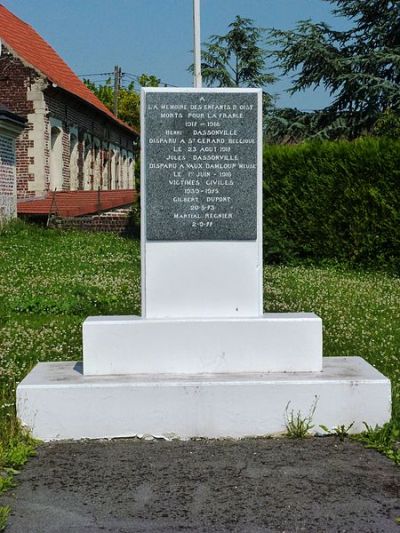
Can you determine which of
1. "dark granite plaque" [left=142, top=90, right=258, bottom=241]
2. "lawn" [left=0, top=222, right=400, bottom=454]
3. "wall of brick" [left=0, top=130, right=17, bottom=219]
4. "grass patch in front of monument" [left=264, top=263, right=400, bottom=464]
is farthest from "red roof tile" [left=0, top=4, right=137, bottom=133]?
"dark granite plaque" [left=142, top=90, right=258, bottom=241]

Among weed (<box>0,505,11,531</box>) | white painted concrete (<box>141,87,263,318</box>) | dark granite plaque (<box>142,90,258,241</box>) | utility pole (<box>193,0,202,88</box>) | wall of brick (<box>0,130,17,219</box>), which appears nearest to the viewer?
weed (<box>0,505,11,531</box>)

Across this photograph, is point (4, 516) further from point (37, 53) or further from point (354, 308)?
point (37, 53)

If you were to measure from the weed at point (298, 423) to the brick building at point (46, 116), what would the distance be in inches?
959

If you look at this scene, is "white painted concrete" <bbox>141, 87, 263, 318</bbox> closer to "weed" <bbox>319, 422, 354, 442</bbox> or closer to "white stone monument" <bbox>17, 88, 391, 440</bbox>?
"white stone monument" <bbox>17, 88, 391, 440</bbox>

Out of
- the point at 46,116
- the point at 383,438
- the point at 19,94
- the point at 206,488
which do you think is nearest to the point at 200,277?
the point at 383,438

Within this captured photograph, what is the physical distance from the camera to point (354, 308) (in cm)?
1198

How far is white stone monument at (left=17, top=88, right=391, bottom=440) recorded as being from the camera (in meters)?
5.88

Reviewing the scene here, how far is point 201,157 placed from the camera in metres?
6.27

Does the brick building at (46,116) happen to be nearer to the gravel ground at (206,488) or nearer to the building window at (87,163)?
the building window at (87,163)

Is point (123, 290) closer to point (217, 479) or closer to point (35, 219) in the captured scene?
point (217, 479)

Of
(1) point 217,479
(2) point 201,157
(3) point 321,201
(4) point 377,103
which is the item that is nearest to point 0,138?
(3) point 321,201

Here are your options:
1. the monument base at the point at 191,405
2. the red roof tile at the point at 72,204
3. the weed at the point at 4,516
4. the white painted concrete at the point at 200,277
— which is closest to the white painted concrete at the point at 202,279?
the white painted concrete at the point at 200,277

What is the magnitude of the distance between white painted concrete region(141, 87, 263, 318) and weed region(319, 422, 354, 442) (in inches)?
39.6

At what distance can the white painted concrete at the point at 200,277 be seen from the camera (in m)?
6.37
